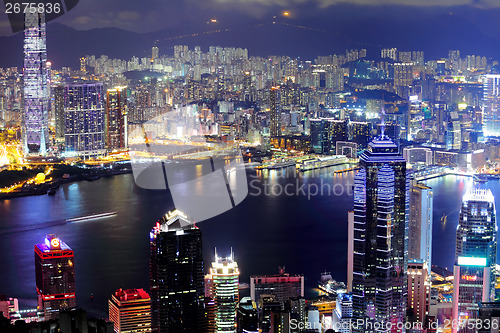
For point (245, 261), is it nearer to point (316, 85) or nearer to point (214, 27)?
point (214, 27)

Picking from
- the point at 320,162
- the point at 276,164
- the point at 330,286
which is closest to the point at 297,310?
the point at 330,286

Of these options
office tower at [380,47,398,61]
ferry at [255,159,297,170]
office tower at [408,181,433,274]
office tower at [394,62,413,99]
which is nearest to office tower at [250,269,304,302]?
office tower at [408,181,433,274]

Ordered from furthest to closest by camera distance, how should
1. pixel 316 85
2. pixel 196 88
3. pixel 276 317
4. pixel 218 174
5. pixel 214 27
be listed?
pixel 316 85 < pixel 196 88 < pixel 214 27 < pixel 218 174 < pixel 276 317

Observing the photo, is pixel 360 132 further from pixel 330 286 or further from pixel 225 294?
pixel 225 294

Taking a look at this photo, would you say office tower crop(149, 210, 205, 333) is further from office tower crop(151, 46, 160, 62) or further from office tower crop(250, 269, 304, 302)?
office tower crop(151, 46, 160, 62)

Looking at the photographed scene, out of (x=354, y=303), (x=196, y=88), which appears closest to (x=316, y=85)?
(x=196, y=88)

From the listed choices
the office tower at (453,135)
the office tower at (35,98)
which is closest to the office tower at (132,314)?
the office tower at (35,98)

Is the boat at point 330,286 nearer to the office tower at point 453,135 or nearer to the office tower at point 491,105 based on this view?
the office tower at point 453,135
